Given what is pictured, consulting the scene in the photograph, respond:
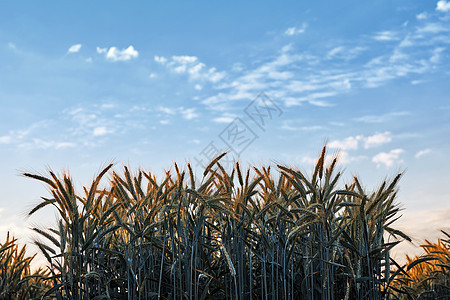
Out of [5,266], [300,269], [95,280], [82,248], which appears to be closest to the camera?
[82,248]

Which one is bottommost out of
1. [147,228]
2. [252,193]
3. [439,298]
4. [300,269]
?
[439,298]

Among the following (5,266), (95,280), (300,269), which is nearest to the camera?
(95,280)

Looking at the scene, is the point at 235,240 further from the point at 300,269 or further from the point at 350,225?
the point at 350,225

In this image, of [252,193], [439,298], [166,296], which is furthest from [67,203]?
[439,298]

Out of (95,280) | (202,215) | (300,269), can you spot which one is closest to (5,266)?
(95,280)

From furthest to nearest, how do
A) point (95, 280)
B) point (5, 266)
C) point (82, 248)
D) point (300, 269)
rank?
point (5, 266) < point (300, 269) < point (95, 280) < point (82, 248)

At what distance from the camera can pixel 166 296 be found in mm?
3893

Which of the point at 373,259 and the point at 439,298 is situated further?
the point at 439,298

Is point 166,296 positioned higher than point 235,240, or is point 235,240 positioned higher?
point 235,240

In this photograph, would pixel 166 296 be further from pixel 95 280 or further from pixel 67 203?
pixel 67 203

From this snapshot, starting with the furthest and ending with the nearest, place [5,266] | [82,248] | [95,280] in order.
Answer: [5,266]
[95,280]
[82,248]

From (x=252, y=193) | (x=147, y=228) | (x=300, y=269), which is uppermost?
(x=252, y=193)

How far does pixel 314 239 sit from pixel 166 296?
4.40ft

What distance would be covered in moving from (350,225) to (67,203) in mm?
2434
